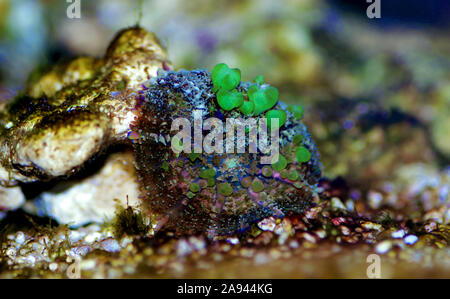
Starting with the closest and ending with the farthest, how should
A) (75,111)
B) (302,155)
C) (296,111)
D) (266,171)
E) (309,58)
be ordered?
(75,111) < (266,171) < (302,155) < (296,111) < (309,58)

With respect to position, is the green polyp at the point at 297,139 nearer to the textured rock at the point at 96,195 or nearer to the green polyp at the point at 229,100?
the green polyp at the point at 229,100

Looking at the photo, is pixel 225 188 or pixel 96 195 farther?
pixel 96 195

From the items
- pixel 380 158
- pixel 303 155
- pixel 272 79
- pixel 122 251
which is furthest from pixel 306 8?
pixel 122 251

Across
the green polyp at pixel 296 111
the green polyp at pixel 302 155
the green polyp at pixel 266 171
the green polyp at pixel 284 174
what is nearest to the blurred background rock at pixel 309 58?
the green polyp at pixel 296 111

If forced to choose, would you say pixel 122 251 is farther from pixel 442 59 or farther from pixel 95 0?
pixel 442 59

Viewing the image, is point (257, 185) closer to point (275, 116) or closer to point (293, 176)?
point (293, 176)

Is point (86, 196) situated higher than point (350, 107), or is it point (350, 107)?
point (350, 107)

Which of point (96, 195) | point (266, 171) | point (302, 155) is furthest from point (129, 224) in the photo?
point (302, 155)

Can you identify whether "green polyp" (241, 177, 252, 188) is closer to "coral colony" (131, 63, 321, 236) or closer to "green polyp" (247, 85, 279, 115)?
"coral colony" (131, 63, 321, 236)
